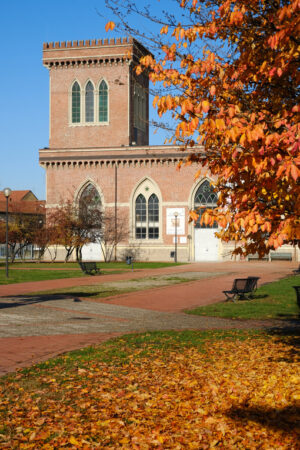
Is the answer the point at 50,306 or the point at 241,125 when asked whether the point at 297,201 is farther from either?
the point at 50,306

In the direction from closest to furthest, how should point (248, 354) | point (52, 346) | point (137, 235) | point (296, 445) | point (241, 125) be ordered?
point (296, 445)
point (241, 125)
point (248, 354)
point (52, 346)
point (137, 235)

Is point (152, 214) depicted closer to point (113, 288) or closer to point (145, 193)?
point (145, 193)

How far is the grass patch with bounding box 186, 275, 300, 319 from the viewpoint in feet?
42.5

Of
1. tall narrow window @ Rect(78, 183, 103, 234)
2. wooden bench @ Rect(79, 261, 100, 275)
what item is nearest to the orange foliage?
wooden bench @ Rect(79, 261, 100, 275)

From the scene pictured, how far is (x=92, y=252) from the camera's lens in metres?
49.0

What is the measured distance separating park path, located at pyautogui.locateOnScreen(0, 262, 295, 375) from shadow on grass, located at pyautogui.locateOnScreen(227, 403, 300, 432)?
138 inches

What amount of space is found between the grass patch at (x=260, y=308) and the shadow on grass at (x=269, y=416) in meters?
6.96

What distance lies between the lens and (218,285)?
21.7 metres

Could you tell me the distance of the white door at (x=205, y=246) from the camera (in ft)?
152

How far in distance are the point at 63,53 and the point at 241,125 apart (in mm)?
47705

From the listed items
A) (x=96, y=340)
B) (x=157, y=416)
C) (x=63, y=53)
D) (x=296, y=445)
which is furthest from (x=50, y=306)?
(x=63, y=53)

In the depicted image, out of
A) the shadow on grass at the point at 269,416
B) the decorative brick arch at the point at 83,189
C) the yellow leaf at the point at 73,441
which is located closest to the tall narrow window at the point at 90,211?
the decorative brick arch at the point at 83,189

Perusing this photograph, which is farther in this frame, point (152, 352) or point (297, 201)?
point (152, 352)

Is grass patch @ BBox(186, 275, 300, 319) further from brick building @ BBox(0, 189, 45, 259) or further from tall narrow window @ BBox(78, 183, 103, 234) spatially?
brick building @ BBox(0, 189, 45, 259)
